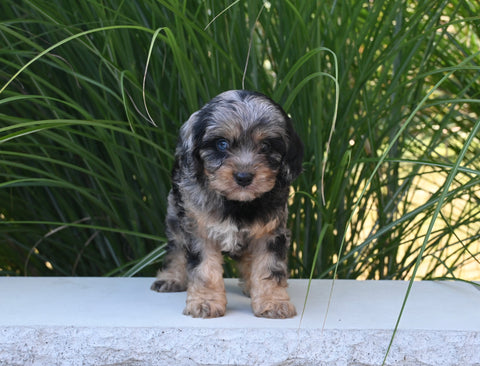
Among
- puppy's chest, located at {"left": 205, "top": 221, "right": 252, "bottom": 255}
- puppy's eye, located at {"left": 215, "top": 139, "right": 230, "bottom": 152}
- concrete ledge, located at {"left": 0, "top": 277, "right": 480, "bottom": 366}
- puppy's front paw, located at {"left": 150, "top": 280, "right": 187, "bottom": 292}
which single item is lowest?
puppy's front paw, located at {"left": 150, "top": 280, "right": 187, "bottom": 292}

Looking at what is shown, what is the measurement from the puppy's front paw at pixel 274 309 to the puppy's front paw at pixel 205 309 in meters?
0.13

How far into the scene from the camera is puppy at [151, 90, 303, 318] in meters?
2.24

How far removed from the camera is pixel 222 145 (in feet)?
7.48

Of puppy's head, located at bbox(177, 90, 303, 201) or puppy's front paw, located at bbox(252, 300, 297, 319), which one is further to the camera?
puppy's front paw, located at bbox(252, 300, 297, 319)

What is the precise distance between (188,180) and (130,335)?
1.77ft

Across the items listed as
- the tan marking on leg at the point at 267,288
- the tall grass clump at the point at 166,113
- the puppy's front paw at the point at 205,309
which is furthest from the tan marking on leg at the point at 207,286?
the tall grass clump at the point at 166,113

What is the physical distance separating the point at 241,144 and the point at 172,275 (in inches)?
34.0

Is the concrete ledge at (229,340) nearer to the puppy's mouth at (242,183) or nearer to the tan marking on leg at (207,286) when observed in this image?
the tan marking on leg at (207,286)

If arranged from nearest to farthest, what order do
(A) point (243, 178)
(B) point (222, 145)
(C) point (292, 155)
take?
(A) point (243, 178) < (B) point (222, 145) < (C) point (292, 155)

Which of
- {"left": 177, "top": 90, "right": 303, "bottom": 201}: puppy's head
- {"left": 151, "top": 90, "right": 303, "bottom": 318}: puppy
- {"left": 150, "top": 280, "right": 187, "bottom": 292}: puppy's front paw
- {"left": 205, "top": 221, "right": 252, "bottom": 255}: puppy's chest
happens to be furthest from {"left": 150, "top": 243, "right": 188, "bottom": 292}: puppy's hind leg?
{"left": 177, "top": 90, "right": 303, "bottom": 201}: puppy's head

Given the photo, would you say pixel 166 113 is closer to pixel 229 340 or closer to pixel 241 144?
pixel 241 144

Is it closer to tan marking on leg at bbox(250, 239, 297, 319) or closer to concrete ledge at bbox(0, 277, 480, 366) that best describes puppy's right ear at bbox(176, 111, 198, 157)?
tan marking on leg at bbox(250, 239, 297, 319)

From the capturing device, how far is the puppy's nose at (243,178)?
2.18 m

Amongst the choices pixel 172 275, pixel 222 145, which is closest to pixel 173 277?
pixel 172 275
